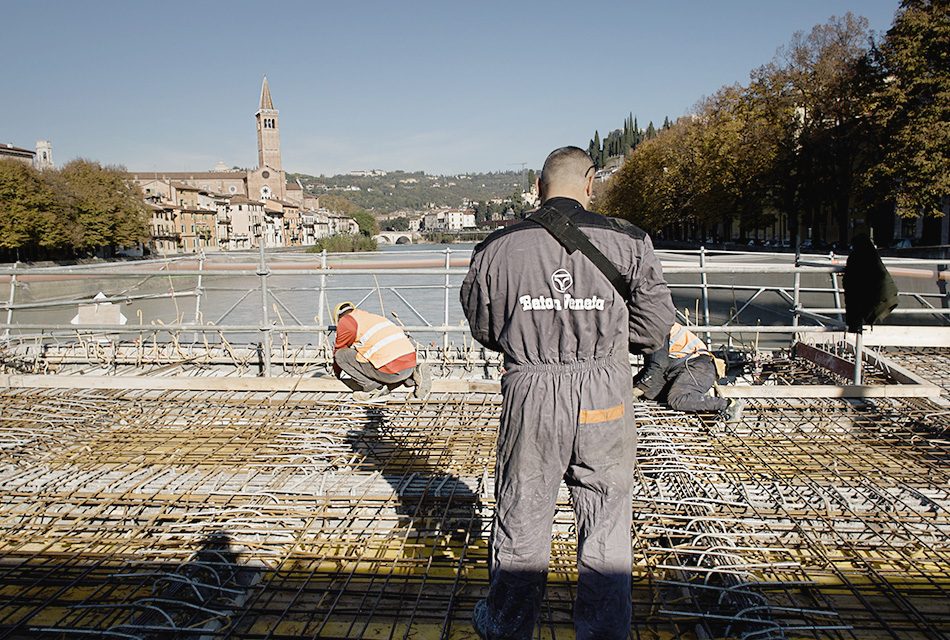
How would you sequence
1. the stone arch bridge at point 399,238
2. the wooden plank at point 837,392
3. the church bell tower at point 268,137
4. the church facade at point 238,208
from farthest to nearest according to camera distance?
the church bell tower at point 268,137 → the stone arch bridge at point 399,238 → the church facade at point 238,208 → the wooden plank at point 837,392

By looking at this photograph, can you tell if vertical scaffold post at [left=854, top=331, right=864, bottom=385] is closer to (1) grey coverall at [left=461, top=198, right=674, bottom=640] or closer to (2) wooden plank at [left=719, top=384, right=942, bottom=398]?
(2) wooden plank at [left=719, top=384, right=942, bottom=398]

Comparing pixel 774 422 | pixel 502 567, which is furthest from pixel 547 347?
pixel 774 422

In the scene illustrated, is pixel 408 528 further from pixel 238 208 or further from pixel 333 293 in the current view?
pixel 238 208

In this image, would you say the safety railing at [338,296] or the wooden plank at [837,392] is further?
the safety railing at [338,296]

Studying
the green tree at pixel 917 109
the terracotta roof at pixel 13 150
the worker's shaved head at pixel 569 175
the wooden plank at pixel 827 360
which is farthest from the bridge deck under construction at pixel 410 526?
the terracotta roof at pixel 13 150

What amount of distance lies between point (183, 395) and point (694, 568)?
15.4ft

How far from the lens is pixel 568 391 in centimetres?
218

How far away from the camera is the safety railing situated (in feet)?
21.5

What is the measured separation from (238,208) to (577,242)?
100 metres

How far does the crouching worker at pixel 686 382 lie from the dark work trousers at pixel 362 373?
1.97m

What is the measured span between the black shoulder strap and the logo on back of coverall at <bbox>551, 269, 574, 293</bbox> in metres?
0.07

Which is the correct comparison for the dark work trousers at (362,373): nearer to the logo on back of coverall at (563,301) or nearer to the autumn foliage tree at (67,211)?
the logo on back of coverall at (563,301)

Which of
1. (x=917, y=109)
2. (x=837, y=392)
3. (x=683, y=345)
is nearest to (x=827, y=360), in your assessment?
(x=837, y=392)

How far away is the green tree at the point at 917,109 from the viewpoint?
74.5ft
